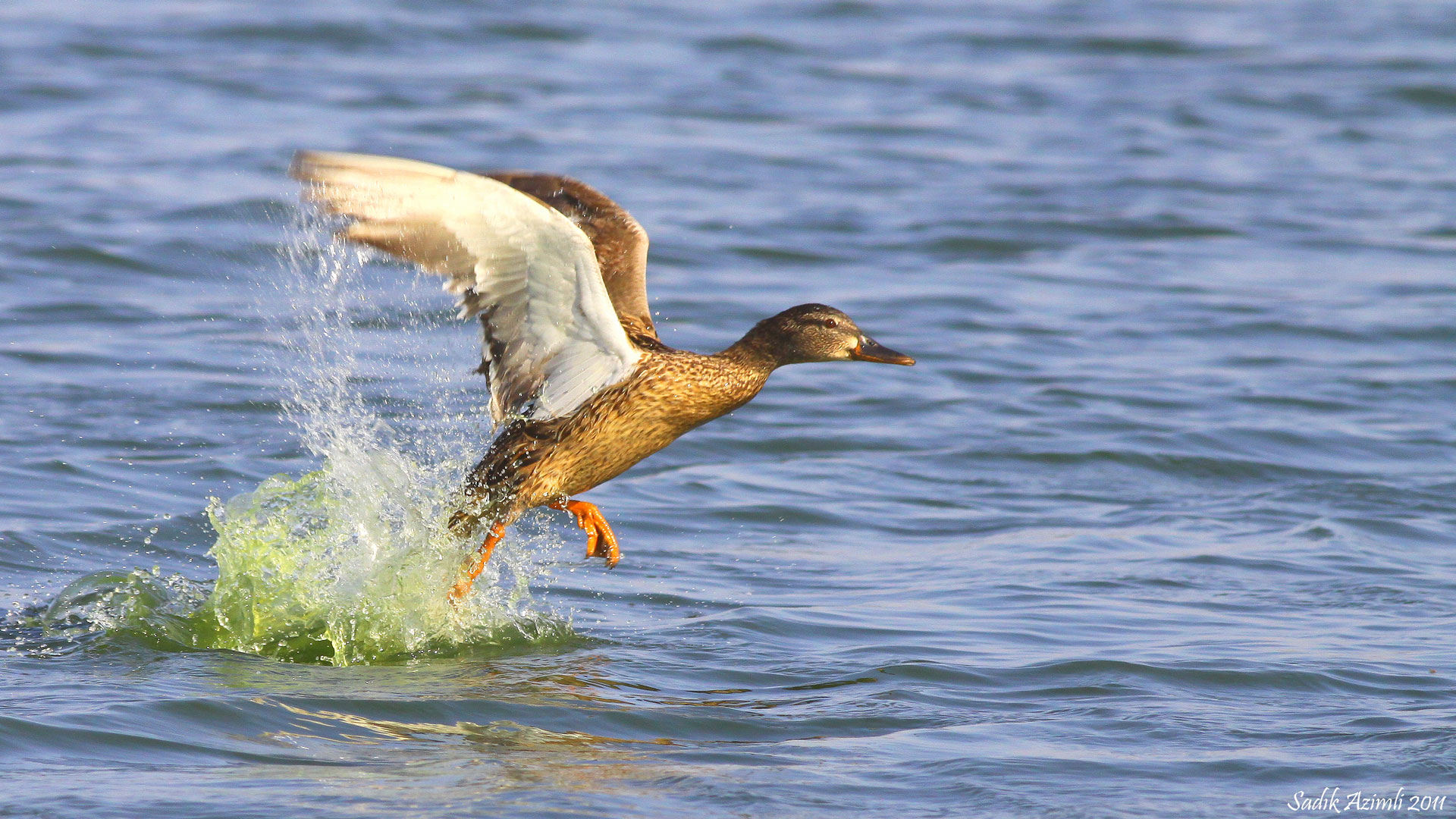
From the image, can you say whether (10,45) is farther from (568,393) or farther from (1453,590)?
(1453,590)

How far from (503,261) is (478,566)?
1105 mm

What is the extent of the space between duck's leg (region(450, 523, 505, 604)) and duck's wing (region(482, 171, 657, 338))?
0.83 meters

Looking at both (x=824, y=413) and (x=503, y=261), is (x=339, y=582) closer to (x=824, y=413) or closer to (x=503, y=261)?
(x=503, y=261)

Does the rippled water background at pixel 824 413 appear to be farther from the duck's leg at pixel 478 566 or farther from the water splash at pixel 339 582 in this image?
the duck's leg at pixel 478 566

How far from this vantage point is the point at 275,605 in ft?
18.7

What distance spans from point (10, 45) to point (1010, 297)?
9.59m

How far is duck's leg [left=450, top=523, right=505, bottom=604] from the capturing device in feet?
19.4

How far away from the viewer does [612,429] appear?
19.2 ft

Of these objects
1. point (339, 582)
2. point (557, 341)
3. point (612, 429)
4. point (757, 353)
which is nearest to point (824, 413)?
point (757, 353)

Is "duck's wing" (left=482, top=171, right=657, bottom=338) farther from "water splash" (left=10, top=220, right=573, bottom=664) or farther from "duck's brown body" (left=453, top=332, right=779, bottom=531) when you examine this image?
"water splash" (left=10, top=220, right=573, bottom=664)

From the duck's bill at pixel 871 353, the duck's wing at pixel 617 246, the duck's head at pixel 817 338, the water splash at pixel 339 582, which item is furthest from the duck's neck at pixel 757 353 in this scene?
the water splash at pixel 339 582

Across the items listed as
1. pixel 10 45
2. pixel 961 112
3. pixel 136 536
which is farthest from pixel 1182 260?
pixel 10 45

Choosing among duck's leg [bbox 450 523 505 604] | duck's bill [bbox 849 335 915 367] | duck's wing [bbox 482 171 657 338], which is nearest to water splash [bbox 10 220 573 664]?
duck's leg [bbox 450 523 505 604]

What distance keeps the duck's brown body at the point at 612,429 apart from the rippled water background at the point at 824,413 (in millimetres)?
454
